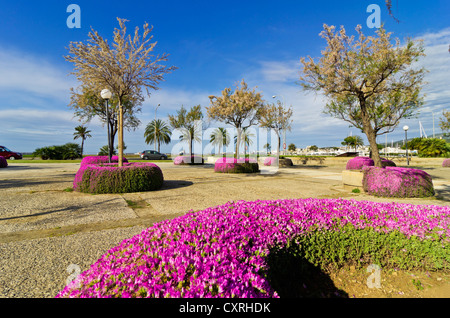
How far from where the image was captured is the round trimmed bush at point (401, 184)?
7.32 metres

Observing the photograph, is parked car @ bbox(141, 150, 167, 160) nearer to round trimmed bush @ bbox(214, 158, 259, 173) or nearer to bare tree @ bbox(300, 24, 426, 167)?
round trimmed bush @ bbox(214, 158, 259, 173)

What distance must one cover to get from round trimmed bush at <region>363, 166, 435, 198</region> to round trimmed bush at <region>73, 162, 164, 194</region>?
28.0 ft

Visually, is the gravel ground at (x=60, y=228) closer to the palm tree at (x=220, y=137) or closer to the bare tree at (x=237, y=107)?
the bare tree at (x=237, y=107)

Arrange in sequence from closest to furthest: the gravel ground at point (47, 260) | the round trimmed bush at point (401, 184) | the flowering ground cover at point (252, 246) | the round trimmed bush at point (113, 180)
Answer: the flowering ground cover at point (252, 246)
the gravel ground at point (47, 260)
the round trimmed bush at point (401, 184)
the round trimmed bush at point (113, 180)

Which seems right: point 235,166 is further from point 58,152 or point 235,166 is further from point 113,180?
point 58,152

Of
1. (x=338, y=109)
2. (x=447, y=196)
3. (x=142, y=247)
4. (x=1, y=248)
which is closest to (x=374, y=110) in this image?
(x=338, y=109)

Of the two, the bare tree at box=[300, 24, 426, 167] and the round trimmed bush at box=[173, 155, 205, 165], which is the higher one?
the bare tree at box=[300, 24, 426, 167]

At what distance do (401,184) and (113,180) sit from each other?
10118mm

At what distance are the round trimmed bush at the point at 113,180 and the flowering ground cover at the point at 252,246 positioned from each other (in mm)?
6109

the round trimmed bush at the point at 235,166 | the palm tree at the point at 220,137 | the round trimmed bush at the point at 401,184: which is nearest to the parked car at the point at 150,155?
the palm tree at the point at 220,137

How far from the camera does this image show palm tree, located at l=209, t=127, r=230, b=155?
48.8m

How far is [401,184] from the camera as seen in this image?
24.2 ft

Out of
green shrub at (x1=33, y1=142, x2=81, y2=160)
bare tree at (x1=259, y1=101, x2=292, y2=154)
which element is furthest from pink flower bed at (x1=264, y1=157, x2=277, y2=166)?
green shrub at (x1=33, y1=142, x2=81, y2=160)

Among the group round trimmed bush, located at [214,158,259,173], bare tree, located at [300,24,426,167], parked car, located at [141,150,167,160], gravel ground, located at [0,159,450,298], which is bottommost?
gravel ground, located at [0,159,450,298]
